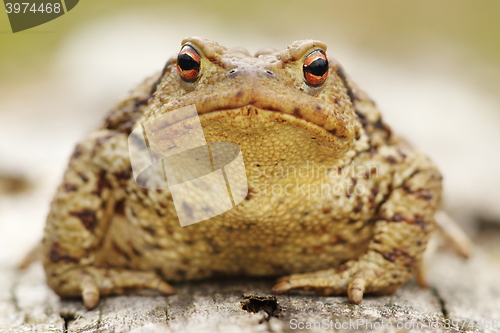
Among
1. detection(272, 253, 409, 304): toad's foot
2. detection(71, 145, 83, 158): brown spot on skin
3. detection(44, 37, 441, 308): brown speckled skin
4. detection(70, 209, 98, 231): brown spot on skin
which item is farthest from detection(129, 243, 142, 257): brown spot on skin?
detection(272, 253, 409, 304): toad's foot

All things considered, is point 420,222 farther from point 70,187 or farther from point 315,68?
point 70,187

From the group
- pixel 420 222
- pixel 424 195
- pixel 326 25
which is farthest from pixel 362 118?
pixel 326 25

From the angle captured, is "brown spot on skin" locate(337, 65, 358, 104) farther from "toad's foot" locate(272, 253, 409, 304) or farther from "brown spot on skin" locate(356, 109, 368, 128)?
"toad's foot" locate(272, 253, 409, 304)

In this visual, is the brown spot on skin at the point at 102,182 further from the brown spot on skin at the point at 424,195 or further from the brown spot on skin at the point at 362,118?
the brown spot on skin at the point at 424,195

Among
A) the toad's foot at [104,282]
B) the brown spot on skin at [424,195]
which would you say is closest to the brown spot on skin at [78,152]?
the toad's foot at [104,282]

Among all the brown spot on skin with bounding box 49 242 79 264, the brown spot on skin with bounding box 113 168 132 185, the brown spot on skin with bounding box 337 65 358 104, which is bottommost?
the brown spot on skin with bounding box 49 242 79 264

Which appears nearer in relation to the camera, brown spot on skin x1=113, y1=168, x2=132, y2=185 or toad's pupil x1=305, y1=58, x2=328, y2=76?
toad's pupil x1=305, y1=58, x2=328, y2=76
